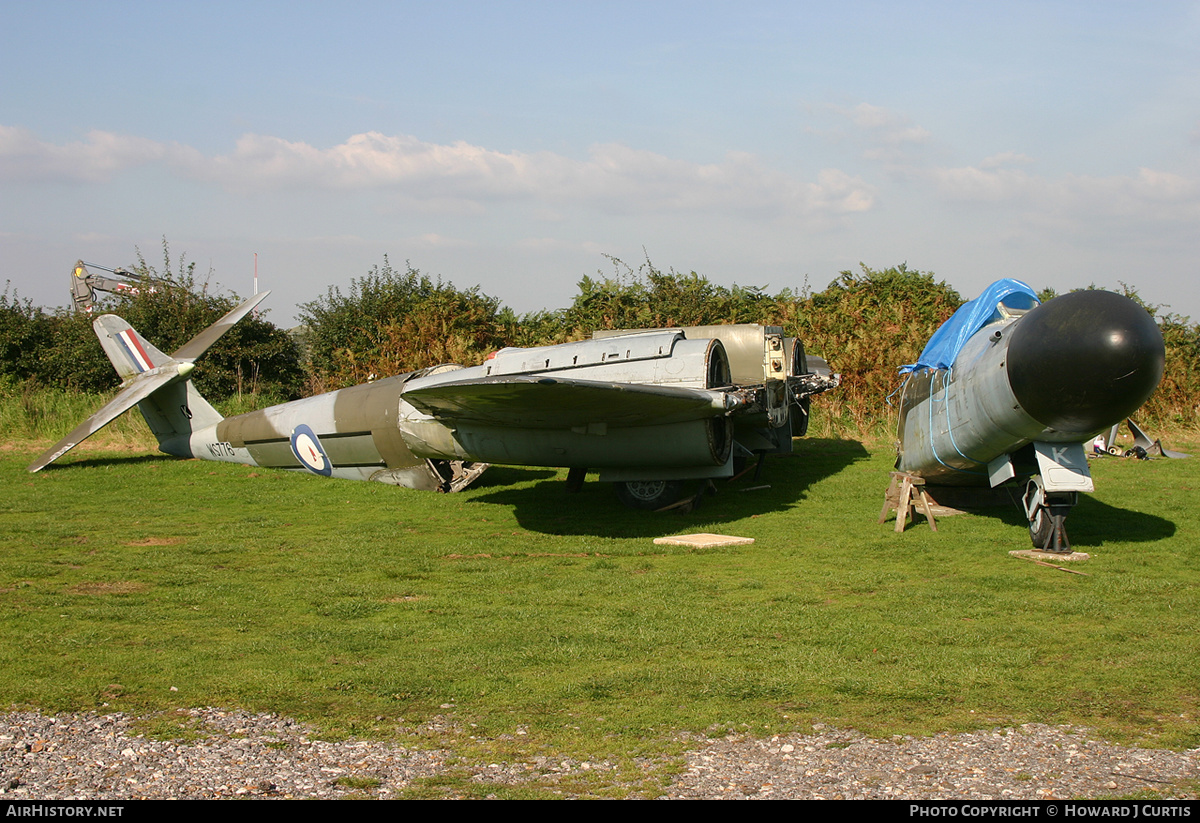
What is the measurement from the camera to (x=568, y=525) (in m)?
11.4

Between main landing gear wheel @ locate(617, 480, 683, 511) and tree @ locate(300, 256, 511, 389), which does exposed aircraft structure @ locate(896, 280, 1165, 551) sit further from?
Result: tree @ locate(300, 256, 511, 389)

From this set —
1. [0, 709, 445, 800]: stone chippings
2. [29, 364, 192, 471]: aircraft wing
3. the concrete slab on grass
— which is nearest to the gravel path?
[0, 709, 445, 800]: stone chippings

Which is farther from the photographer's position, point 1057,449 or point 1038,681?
point 1057,449

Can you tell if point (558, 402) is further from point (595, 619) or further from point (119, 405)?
point (119, 405)

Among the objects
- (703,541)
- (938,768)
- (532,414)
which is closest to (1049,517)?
(703,541)

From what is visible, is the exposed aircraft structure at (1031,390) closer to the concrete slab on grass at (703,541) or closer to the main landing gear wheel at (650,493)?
the concrete slab on grass at (703,541)

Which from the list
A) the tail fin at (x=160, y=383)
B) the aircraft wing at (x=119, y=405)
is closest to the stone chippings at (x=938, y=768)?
the aircraft wing at (x=119, y=405)

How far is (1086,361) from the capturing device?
24.9 feet

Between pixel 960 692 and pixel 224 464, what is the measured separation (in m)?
14.3

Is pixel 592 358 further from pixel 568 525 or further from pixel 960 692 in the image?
pixel 960 692

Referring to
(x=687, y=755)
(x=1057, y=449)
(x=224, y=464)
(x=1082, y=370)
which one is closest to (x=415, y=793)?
(x=687, y=755)

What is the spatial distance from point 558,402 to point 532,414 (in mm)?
619

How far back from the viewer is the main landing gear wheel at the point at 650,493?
12211 mm

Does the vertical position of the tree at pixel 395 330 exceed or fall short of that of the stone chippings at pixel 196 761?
it exceeds it
